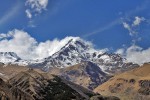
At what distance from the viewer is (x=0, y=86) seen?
655 ft

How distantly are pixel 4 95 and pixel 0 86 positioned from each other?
7.78 meters

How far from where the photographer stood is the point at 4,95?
193 meters
